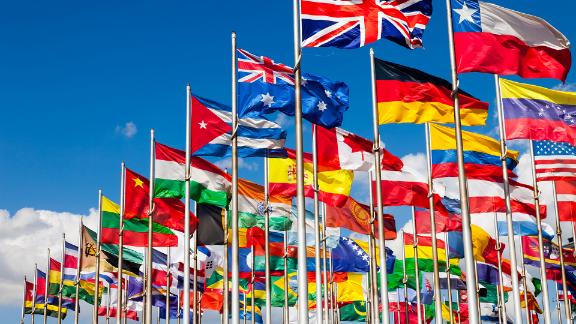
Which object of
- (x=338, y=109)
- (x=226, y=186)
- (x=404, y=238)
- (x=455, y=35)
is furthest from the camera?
(x=404, y=238)

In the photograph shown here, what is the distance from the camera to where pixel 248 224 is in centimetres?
3303

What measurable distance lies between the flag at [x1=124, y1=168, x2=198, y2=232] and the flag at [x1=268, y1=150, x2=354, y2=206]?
14.9 ft

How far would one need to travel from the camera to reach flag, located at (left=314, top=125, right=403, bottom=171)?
2886 centimetres

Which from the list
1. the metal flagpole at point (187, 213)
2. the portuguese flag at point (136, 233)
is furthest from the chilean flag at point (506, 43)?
the portuguese flag at point (136, 233)

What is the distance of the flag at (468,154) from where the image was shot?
31.8 meters

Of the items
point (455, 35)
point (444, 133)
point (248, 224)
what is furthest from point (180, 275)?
point (455, 35)

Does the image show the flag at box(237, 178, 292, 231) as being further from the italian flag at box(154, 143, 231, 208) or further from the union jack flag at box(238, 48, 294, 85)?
the union jack flag at box(238, 48, 294, 85)

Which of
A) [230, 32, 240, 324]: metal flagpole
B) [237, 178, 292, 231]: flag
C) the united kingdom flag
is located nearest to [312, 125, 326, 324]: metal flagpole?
[230, 32, 240, 324]: metal flagpole

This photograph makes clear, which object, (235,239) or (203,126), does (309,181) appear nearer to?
(203,126)

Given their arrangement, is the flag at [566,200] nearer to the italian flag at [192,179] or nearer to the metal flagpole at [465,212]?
the italian flag at [192,179]

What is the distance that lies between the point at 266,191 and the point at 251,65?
357 inches

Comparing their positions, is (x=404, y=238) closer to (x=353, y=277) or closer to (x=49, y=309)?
(x=353, y=277)

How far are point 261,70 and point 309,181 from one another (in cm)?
1208

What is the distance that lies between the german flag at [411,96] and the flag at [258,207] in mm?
9894
